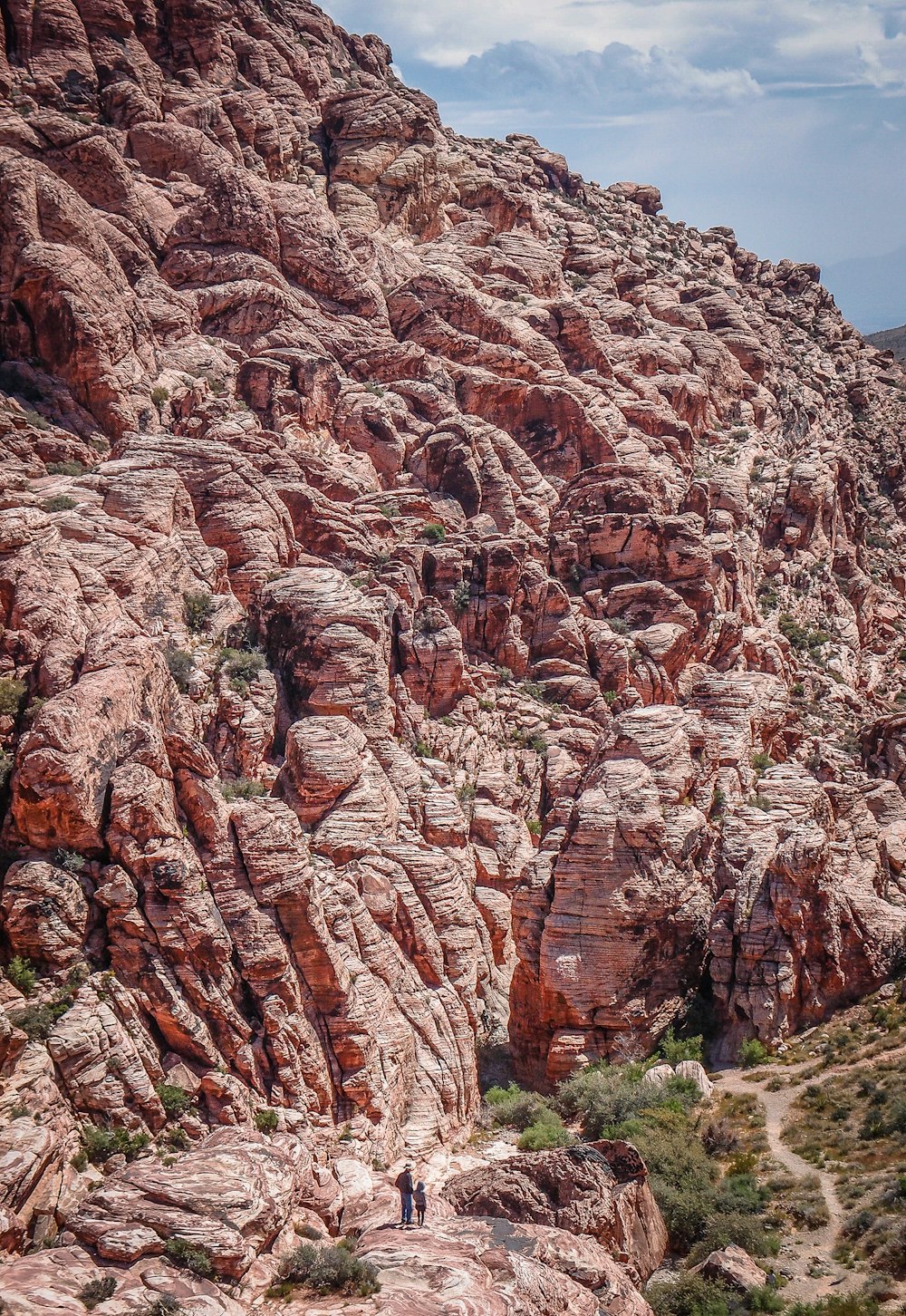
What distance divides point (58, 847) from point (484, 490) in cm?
2997

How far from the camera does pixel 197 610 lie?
36.0 m

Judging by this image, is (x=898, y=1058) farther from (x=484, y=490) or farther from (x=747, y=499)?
(x=747, y=499)

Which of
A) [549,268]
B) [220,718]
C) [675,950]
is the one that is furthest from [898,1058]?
[549,268]

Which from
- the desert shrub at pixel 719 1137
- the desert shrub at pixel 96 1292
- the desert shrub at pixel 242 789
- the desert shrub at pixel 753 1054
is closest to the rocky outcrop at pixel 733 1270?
the desert shrub at pixel 719 1137

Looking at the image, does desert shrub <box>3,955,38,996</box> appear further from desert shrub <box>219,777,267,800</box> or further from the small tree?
desert shrub <box>219,777,267,800</box>

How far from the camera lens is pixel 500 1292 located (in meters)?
17.2

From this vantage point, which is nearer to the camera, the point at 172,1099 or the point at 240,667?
the point at 172,1099

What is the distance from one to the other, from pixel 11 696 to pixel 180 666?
312 inches

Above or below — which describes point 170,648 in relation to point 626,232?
below

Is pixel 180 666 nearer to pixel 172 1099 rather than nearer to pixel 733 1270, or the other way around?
pixel 172 1099

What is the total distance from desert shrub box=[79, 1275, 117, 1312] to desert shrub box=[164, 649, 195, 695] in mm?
19268

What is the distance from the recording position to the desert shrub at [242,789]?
30.7 meters

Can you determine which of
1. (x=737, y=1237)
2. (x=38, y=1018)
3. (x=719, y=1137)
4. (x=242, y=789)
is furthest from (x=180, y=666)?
(x=737, y=1237)

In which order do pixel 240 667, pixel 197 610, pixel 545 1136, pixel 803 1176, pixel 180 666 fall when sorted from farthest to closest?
pixel 197 610
pixel 240 667
pixel 180 666
pixel 545 1136
pixel 803 1176
